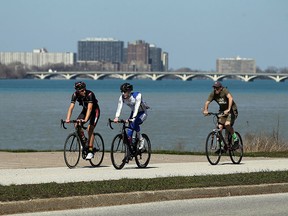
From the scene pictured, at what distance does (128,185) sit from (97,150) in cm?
421

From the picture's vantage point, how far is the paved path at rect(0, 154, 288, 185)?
664 inches

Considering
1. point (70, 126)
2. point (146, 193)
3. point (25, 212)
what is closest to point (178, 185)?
point (146, 193)

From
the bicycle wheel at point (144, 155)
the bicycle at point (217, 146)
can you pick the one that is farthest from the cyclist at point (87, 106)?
the bicycle at point (217, 146)

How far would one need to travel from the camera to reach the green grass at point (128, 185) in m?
14.1

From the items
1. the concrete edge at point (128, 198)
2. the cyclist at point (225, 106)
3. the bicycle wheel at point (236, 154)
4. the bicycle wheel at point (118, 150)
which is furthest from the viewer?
the bicycle wheel at point (236, 154)

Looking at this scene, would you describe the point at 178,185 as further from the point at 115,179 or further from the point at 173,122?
the point at 173,122

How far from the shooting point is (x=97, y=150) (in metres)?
19.5

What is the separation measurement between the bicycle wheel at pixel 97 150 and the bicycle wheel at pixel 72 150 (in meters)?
0.35

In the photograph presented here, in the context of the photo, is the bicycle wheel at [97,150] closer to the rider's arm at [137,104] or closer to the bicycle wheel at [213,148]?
the rider's arm at [137,104]

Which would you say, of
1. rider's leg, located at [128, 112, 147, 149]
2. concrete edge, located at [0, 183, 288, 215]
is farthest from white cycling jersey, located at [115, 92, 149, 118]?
concrete edge, located at [0, 183, 288, 215]

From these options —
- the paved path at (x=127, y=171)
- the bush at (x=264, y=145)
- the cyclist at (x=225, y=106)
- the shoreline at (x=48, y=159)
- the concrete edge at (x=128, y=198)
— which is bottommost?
the bush at (x=264, y=145)

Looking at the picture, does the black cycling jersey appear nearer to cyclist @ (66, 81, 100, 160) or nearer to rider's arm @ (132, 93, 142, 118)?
cyclist @ (66, 81, 100, 160)

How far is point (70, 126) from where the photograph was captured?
5000 cm

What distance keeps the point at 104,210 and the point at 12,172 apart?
464 centimetres
